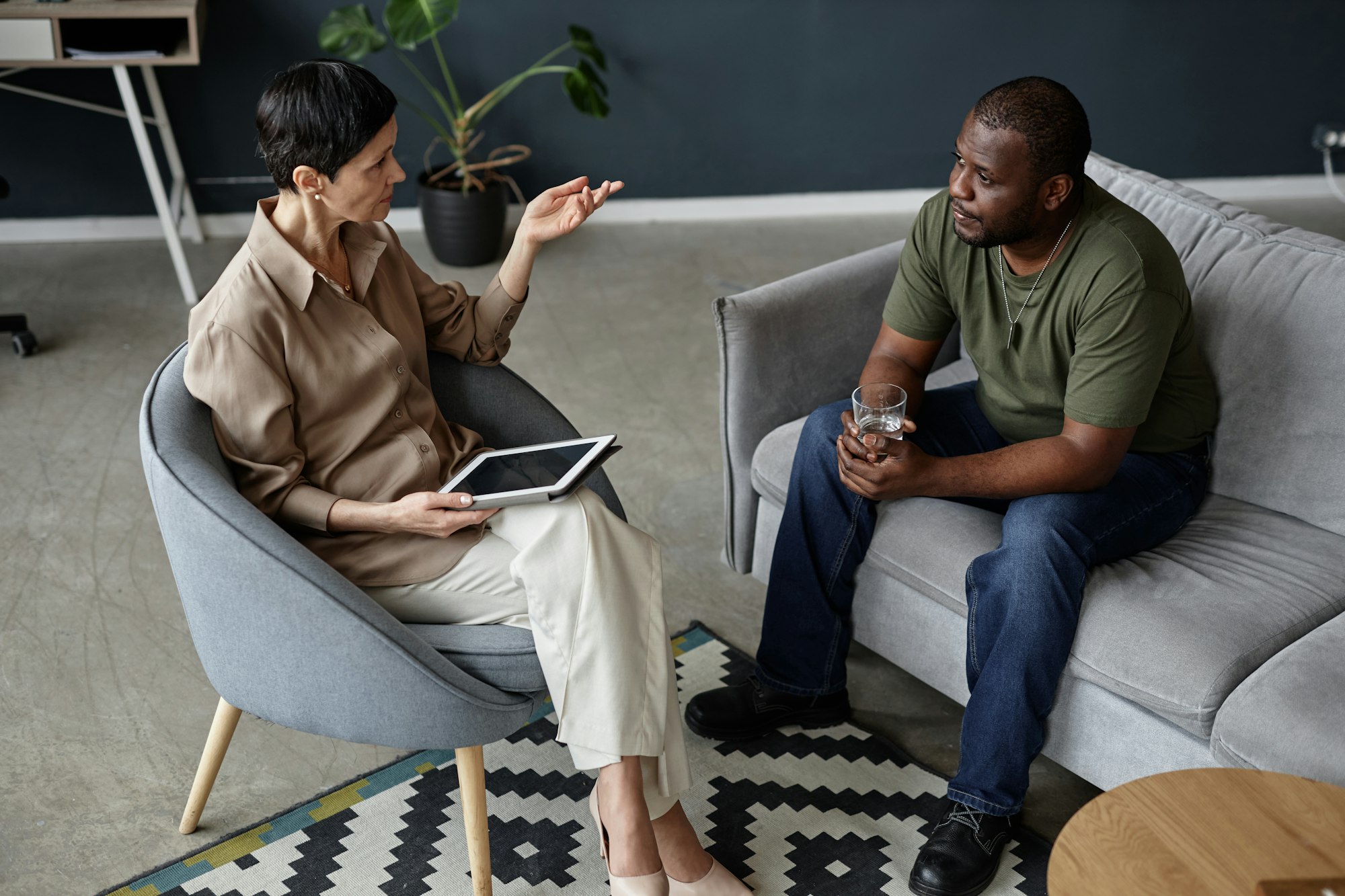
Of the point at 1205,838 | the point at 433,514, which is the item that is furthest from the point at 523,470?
the point at 1205,838

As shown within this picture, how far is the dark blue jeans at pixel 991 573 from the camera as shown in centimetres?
175

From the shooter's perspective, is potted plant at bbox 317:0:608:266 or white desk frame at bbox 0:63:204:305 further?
potted plant at bbox 317:0:608:266

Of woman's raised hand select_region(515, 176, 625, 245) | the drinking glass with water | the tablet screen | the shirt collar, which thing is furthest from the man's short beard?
the shirt collar

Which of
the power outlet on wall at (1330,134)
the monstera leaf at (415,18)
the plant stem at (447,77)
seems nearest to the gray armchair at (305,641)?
the monstera leaf at (415,18)

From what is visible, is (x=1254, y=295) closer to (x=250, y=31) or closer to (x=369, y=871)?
(x=369, y=871)

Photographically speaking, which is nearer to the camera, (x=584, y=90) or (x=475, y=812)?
(x=475, y=812)

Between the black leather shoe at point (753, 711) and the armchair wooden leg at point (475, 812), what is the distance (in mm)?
511

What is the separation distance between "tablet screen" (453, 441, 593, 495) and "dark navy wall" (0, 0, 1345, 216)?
3057 millimetres

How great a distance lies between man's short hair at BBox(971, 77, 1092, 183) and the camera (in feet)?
5.73

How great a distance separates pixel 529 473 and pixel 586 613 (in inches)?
8.5

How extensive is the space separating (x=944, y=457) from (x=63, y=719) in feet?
5.25

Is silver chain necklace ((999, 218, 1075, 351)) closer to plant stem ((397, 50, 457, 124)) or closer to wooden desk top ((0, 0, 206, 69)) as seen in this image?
wooden desk top ((0, 0, 206, 69))

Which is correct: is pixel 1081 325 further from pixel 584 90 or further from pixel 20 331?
pixel 20 331

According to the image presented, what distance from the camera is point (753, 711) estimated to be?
210 centimetres
